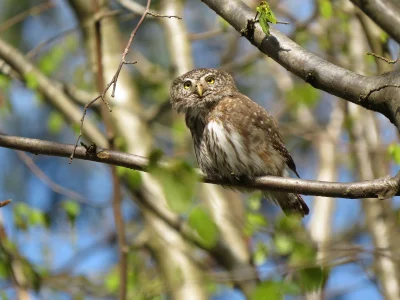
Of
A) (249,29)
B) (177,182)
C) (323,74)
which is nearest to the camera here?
(177,182)

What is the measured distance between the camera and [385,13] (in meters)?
3.03

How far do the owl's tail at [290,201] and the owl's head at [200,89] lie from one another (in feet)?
2.74

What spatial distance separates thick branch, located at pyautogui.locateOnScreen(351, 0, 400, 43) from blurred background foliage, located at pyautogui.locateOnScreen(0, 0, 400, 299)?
1.14 meters

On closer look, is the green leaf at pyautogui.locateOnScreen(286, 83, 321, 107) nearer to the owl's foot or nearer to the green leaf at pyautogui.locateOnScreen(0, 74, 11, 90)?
the green leaf at pyautogui.locateOnScreen(0, 74, 11, 90)

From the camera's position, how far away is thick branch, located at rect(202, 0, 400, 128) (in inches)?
109

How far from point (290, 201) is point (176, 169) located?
8.82ft

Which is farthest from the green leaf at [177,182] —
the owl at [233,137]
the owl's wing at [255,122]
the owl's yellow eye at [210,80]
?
the owl's yellow eye at [210,80]

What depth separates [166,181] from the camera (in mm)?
2492

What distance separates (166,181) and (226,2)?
1.21 meters

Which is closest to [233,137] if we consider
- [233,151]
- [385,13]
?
[233,151]

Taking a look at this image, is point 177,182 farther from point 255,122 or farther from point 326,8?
point 326,8

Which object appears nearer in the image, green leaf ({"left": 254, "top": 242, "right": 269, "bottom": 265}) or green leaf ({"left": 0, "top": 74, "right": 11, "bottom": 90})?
green leaf ({"left": 254, "top": 242, "right": 269, "bottom": 265})

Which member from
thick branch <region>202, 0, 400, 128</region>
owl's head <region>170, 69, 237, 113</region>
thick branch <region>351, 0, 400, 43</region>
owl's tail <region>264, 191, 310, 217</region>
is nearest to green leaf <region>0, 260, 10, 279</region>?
owl's head <region>170, 69, 237, 113</region>

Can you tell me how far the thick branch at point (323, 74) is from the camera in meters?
2.77
